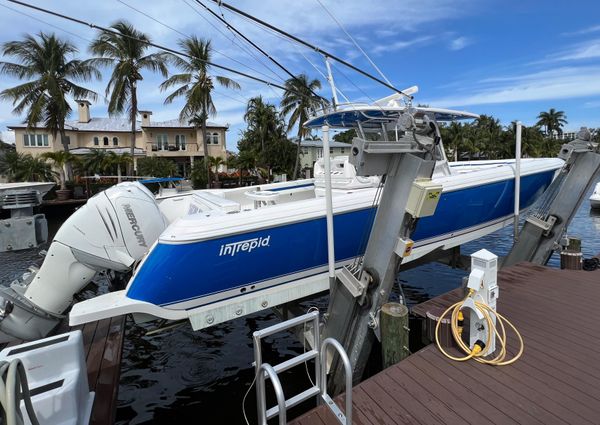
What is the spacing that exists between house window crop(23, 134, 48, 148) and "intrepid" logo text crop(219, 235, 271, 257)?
38.5 m

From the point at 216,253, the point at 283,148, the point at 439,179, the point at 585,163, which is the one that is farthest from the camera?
the point at 283,148

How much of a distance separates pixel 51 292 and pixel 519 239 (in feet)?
24.6

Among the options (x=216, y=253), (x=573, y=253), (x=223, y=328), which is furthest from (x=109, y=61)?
(x=573, y=253)

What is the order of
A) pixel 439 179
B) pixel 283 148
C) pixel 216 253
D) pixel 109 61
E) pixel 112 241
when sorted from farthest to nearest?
1. pixel 283 148
2. pixel 109 61
3. pixel 439 179
4. pixel 112 241
5. pixel 216 253

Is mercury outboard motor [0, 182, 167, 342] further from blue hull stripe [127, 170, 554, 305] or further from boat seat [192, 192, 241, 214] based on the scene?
boat seat [192, 192, 241, 214]

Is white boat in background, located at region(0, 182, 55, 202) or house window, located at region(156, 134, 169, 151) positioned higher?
house window, located at region(156, 134, 169, 151)

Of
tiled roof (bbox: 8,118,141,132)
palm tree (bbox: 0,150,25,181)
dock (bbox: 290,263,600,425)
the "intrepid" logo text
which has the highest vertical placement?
tiled roof (bbox: 8,118,141,132)

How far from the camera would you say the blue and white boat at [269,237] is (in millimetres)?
3730

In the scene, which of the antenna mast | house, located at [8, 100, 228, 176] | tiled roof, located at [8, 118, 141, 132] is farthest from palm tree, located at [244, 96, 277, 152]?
the antenna mast

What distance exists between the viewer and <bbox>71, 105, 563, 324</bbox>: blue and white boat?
3730 mm

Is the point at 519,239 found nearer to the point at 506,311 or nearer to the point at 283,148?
the point at 506,311

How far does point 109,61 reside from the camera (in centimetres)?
2517

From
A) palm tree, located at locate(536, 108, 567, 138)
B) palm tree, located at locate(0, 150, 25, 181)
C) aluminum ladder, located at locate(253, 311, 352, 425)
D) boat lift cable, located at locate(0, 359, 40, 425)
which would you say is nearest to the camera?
boat lift cable, located at locate(0, 359, 40, 425)

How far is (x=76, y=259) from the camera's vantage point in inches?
162
